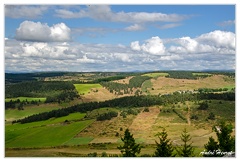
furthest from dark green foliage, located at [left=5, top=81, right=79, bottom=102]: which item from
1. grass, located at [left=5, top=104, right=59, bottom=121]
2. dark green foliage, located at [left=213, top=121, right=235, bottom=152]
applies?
dark green foliage, located at [left=213, top=121, right=235, bottom=152]

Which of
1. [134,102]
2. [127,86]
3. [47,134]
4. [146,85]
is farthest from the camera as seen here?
[146,85]

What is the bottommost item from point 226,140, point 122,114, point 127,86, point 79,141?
point 79,141

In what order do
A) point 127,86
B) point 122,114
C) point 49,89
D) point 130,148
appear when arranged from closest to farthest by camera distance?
point 130,148, point 122,114, point 127,86, point 49,89

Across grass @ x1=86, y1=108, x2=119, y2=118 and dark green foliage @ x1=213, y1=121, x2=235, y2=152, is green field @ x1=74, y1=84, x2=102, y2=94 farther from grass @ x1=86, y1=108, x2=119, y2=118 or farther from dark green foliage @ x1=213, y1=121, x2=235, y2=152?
dark green foliage @ x1=213, y1=121, x2=235, y2=152

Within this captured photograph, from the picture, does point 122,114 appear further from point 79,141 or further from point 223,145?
point 223,145

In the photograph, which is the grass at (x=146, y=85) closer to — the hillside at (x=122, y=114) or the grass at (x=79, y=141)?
the hillside at (x=122, y=114)

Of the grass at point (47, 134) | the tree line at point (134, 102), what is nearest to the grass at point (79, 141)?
the grass at point (47, 134)

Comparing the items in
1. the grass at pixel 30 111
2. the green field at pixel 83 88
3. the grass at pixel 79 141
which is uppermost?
the green field at pixel 83 88

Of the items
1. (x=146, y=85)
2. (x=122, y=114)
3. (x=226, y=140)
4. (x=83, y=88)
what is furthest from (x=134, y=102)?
(x=226, y=140)

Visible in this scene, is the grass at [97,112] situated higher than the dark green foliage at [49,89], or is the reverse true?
the dark green foliage at [49,89]
